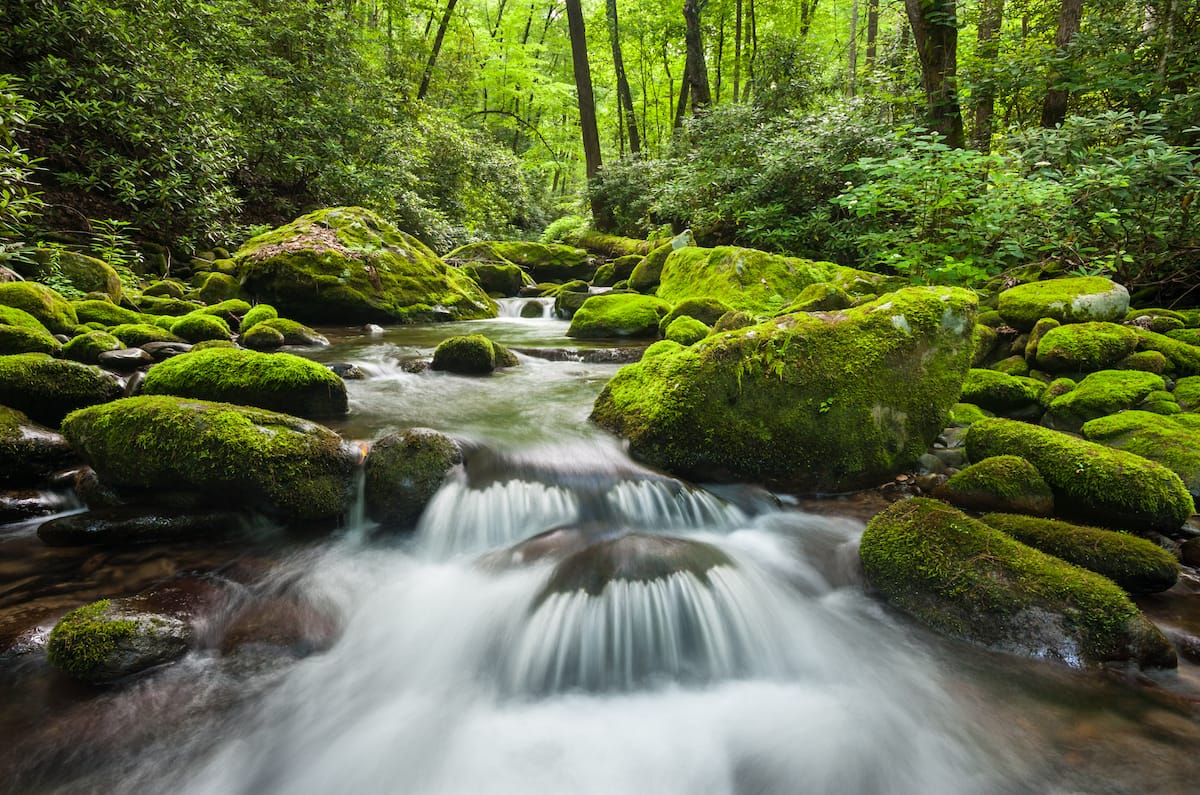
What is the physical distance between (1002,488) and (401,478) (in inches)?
150

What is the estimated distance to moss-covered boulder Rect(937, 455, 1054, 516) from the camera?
341cm

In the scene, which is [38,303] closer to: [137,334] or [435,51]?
[137,334]

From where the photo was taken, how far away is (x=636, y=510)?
379cm

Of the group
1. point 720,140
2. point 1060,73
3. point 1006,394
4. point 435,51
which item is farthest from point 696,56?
point 1006,394

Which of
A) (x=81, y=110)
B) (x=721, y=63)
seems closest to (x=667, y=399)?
(x=81, y=110)

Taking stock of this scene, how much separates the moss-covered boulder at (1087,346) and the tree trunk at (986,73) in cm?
491

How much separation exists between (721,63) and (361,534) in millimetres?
26779

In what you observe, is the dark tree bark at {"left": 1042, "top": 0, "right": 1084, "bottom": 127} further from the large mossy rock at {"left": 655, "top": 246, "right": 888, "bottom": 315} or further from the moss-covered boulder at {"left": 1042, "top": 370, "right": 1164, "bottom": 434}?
the moss-covered boulder at {"left": 1042, "top": 370, "right": 1164, "bottom": 434}

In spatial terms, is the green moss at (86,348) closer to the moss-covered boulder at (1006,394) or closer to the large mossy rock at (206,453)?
the large mossy rock at (206,453)

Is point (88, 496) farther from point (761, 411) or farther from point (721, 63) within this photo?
point (721, 63)

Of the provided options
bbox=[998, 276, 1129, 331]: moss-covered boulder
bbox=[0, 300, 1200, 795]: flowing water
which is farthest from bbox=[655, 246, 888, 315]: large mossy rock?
bbox=[0, 300, 1200, 795]: flowing water

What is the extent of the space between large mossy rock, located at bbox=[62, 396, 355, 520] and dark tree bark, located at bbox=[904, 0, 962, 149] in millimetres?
9202

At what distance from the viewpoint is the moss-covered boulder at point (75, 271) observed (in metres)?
6.85

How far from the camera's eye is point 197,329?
6.49 meters
